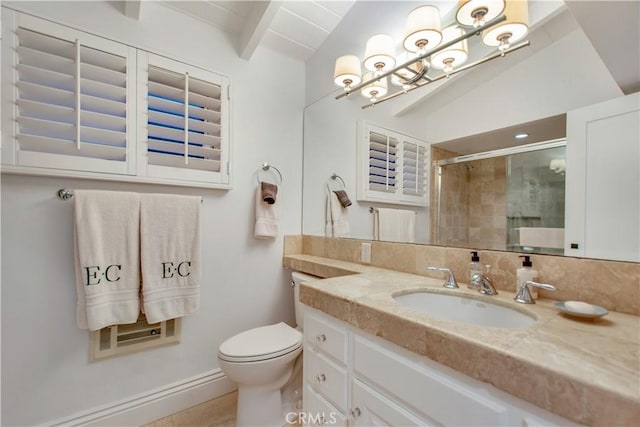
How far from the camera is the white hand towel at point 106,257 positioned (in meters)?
1.26

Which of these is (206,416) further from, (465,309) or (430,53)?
(430,53)

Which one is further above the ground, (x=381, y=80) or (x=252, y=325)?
(x=381, y=80)

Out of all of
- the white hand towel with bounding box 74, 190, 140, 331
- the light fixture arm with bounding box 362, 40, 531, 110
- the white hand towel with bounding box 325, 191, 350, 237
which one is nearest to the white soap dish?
the light fixture arm with bounding box 362, 40, 531, 110

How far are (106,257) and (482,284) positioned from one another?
168 cm

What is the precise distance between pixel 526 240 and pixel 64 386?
2.16 metres

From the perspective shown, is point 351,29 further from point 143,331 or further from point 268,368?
point 143,331

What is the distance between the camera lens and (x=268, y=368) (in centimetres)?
132

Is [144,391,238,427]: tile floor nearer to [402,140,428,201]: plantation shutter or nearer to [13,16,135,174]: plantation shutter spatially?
[13,16,135,174]: plantation shutter

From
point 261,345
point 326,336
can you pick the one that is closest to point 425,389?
point 326,336

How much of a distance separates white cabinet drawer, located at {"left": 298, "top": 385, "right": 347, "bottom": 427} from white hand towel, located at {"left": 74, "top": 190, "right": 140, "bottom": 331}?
0.95 meters

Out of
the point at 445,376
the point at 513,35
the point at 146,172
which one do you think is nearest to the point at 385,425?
the point at 445,376

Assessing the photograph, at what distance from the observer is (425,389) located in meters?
0.67

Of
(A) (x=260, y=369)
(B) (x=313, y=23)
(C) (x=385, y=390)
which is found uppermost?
(B) (x=313, y=23)

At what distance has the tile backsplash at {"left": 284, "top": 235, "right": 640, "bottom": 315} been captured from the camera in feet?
2.64
